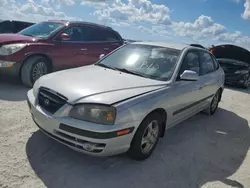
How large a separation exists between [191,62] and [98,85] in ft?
6.48

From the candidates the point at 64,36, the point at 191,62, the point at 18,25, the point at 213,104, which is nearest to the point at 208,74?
the point at 191,62

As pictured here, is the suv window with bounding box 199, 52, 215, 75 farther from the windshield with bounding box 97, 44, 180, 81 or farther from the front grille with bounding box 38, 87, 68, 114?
the front grille with bounding box 38, 87, 68, 114

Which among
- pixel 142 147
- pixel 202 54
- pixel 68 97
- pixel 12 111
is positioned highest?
pixel 202 54

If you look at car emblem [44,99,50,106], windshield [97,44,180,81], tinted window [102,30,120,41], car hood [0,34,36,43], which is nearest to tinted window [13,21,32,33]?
tinted window [102,30,120,41]

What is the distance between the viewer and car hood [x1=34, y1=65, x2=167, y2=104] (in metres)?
2.95

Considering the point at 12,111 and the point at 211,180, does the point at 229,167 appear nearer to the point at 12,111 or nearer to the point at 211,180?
the point at 211,180

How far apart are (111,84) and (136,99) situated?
428 millimetres

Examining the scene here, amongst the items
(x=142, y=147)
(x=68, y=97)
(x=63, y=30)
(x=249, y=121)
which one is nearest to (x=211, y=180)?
(x=142, y=147)

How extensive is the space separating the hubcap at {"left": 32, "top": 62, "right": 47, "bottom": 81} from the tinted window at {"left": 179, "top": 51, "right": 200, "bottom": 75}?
3561 mm

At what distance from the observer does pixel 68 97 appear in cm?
295

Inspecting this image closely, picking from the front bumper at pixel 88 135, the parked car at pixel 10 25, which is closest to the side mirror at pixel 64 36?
the front bumper at pixel 88 135

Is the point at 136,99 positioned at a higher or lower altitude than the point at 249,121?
higher

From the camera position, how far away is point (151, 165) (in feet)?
11.0

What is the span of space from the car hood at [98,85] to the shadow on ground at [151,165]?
2.67ft
